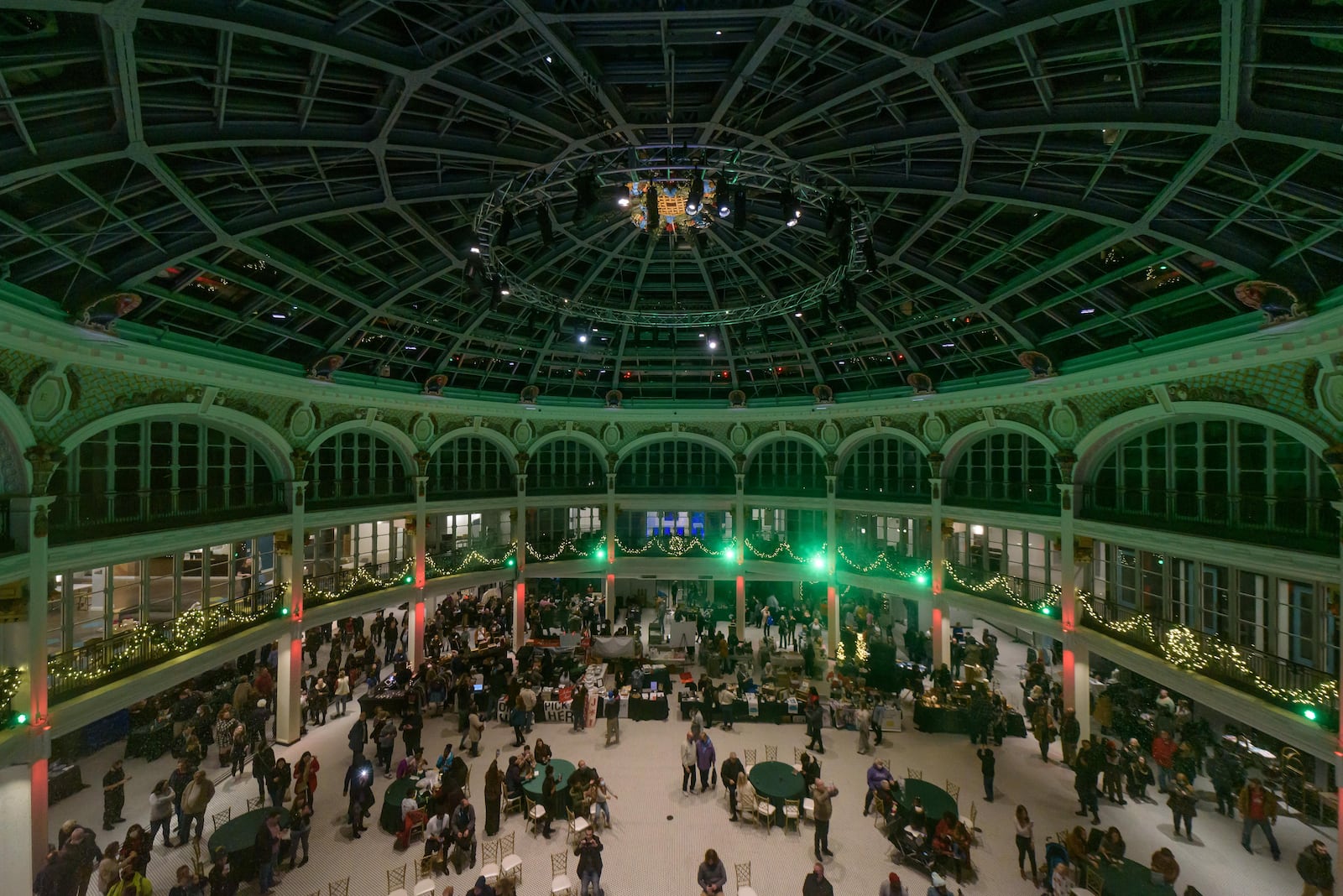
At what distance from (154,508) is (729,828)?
1592 centimetres

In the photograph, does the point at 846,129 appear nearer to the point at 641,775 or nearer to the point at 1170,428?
the point at 1170,428

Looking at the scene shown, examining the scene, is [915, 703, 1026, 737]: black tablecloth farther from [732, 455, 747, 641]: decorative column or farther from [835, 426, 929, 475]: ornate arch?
[732, 455, 747, 641]: decorative column

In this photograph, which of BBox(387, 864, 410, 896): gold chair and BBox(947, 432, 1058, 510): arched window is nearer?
BBox(387, 864, 410, 896): gold chair

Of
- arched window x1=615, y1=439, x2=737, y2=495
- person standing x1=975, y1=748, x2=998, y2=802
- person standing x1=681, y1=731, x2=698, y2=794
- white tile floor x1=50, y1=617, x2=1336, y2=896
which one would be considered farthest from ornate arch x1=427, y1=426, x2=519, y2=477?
person standing x1=975, y1=748, x2=998, y2=802

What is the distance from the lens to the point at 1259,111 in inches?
266

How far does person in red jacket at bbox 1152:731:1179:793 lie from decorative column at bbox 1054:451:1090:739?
74.8 inches

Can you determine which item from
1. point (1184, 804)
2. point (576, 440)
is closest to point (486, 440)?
point (576, 440)

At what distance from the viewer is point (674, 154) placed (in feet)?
34.2

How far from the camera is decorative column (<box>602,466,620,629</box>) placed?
1036 inches

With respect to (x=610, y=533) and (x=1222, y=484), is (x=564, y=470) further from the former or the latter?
(x=1222, y=484)

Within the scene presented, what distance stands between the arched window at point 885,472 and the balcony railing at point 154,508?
68.4ft

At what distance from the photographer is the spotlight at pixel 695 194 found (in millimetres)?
9371

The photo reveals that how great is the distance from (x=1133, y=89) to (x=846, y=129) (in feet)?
13.9

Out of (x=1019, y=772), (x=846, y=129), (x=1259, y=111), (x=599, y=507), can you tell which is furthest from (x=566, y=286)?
(x=1019, y=772)
